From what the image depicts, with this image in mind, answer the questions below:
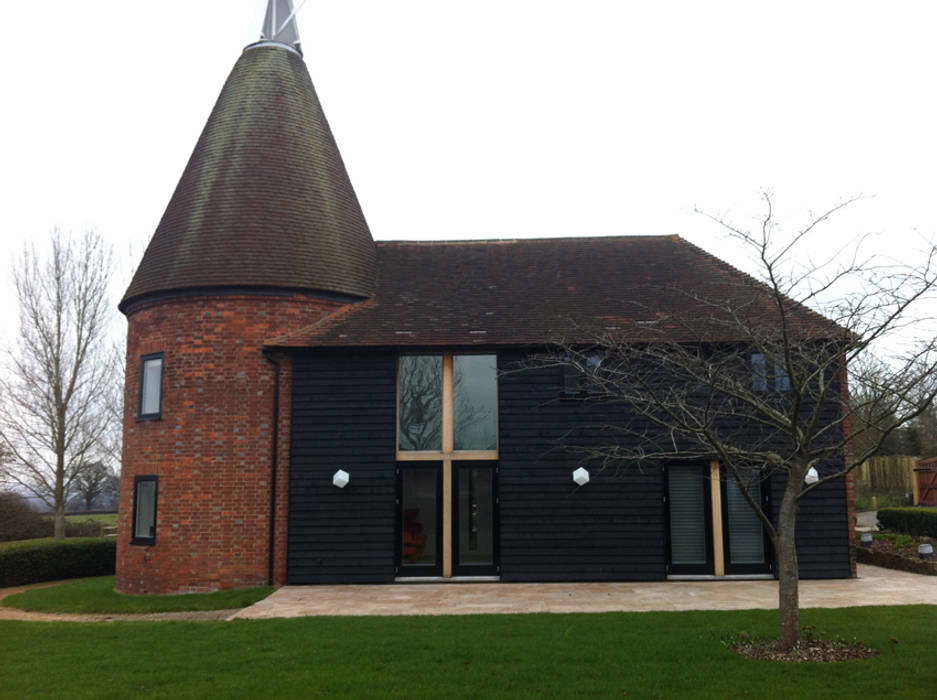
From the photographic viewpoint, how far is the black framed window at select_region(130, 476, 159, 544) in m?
13.4

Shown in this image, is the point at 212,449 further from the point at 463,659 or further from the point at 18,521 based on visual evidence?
the point at 18,521

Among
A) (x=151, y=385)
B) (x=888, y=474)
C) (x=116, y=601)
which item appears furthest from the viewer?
(x=888, y=474)

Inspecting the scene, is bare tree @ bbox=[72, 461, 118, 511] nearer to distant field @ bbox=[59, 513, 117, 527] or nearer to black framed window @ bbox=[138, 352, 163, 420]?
distant field @ bbox=[59, 513, 117, 527]

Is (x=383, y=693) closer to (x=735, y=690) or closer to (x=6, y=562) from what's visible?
(x=735, y=690)

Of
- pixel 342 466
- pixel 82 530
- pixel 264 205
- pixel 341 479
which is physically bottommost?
pixel 82 530

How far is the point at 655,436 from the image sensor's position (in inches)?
530

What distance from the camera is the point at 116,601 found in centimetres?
1270

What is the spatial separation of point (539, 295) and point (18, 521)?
17266 mm

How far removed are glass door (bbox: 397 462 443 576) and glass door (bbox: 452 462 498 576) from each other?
0.96 ft

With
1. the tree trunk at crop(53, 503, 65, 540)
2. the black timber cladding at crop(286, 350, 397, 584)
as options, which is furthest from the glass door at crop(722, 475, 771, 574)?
the tree trunk at crop(53, 503, 65, 540)

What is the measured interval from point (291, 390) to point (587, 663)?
7.86 metres

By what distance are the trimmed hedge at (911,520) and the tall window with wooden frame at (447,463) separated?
9566 millimetres

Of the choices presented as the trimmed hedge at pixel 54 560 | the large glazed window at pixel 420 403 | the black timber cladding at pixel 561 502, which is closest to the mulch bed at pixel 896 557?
the black timber cladding at pixel 561 502

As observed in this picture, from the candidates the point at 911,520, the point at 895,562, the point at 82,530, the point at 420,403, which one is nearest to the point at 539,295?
the point at 420,403
